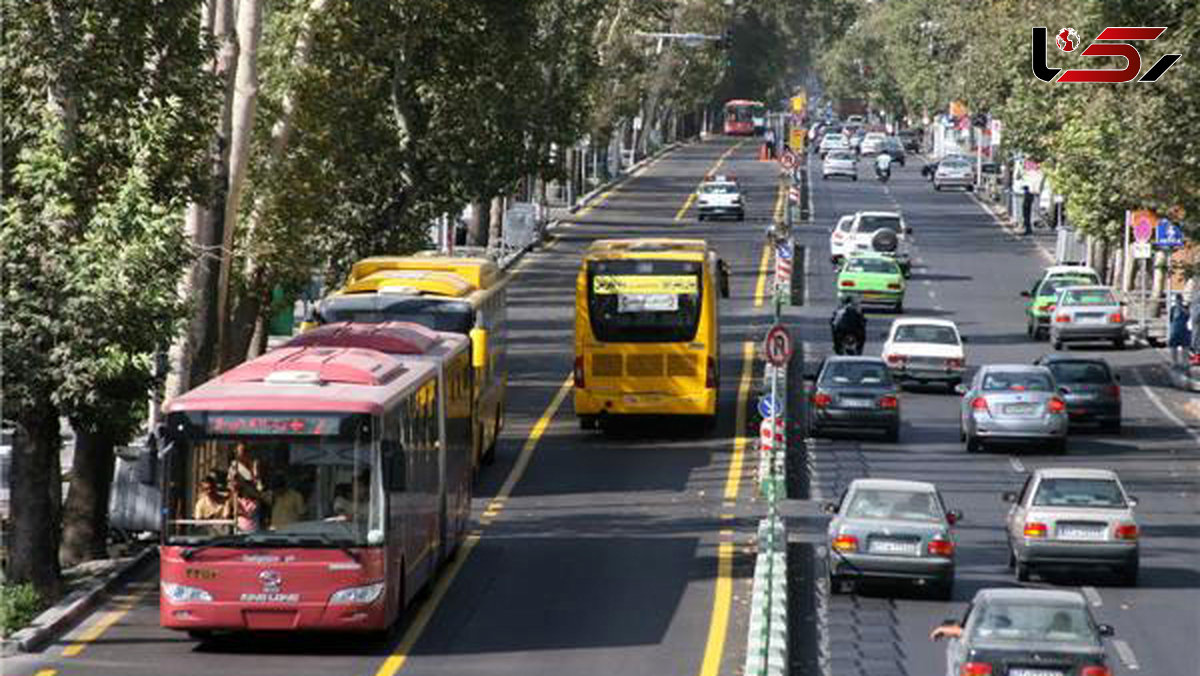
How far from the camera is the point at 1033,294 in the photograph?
6938cm

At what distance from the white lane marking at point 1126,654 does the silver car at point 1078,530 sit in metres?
3.53

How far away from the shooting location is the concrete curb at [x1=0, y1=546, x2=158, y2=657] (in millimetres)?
27031

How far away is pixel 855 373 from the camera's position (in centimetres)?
4875

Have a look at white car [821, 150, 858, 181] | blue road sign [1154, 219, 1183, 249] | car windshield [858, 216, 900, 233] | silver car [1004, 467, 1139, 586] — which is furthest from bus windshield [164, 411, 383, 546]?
white car [821, 150, 858, 181]

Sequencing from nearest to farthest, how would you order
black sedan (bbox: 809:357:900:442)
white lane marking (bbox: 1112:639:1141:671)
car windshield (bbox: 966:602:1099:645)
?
car windshield (bbox: 966:602:1099:645) → white lane marking (bbox: 1112:639:1141:671) → black sedan (bbox: 809:357:900:442)

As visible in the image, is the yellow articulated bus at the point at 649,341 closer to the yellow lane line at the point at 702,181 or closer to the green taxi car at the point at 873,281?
the green taxi car at the point at 873,281

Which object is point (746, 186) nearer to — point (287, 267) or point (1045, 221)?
point (1045, 221)

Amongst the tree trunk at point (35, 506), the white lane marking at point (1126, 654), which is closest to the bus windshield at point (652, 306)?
the tree trunk at point (35, 506)

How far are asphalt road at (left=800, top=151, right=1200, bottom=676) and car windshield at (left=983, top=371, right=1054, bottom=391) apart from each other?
124 cm

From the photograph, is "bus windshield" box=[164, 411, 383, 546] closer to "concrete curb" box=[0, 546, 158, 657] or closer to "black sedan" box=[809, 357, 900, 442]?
"concrete curb" box=[0, 546, 158, 657]

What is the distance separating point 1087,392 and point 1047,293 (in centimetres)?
1833

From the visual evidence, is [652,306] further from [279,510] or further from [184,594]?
[184,594]

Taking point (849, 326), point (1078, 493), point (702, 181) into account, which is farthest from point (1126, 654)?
point (702, 181)

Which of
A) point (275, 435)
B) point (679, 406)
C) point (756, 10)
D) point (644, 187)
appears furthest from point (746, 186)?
point (275, 435)
